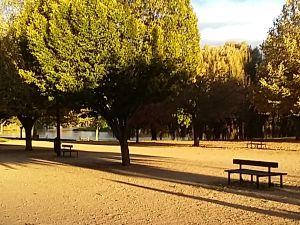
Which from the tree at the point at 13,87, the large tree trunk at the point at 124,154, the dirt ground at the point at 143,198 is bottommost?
the dirt ground at the point at 143,198

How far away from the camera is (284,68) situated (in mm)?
39875

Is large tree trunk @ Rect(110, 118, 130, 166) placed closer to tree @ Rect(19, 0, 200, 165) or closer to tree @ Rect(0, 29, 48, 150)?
tree @ Rect(19, 0, 200, 165)

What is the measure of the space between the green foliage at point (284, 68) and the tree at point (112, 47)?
17028 millimetres

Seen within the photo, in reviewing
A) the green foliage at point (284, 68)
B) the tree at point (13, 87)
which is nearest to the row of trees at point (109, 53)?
the tree at point (13, 87)

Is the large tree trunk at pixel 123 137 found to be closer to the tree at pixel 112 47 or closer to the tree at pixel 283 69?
the tree at pixel 112 47

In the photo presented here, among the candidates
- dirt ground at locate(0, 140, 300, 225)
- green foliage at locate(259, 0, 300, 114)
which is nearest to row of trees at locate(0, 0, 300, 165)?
dirt ground at locate(0, 140, 300, 225)

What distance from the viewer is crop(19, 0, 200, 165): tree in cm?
2131

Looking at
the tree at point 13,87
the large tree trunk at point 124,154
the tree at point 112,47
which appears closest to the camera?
the tree at point 112,47

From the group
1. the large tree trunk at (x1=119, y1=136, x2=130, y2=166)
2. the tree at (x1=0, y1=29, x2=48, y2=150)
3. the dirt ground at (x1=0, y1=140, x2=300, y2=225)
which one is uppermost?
the tree at (x1=0, y1=29, x2=48, y2=150)

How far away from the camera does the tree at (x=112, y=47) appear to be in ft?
69.9

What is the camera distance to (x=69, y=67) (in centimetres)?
2153

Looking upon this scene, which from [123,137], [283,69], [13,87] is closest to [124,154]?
[123,137]

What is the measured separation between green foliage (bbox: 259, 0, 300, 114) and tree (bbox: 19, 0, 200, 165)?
17.0 metres

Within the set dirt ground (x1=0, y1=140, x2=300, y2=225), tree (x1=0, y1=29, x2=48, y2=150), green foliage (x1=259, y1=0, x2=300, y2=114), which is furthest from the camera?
green foliage (x1=259, y1=0, x2=300, y2=114)
